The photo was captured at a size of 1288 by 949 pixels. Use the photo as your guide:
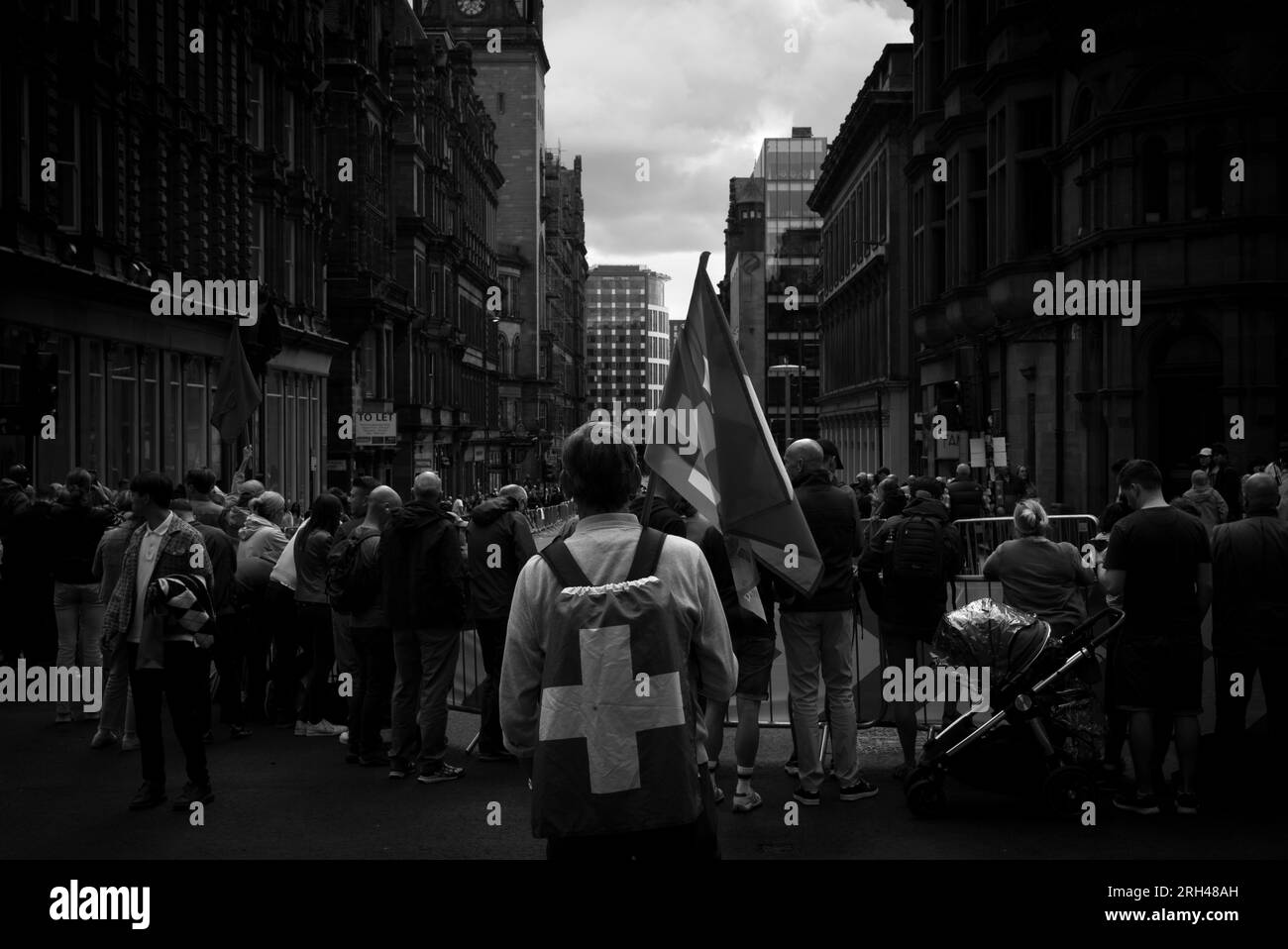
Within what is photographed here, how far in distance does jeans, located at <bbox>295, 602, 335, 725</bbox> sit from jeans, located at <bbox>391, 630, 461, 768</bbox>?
152 centimetres

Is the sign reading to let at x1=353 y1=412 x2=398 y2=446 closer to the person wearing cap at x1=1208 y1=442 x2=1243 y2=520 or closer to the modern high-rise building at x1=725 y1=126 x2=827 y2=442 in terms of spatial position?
the person wearing cap at x1=1208 y1=442 x2=1243 y2=520

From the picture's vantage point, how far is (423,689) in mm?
9883

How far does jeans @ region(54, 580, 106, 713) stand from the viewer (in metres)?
12.0

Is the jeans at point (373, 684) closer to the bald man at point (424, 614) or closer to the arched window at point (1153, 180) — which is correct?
the bald man at point (424, 614)

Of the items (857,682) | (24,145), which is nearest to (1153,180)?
(857,682)

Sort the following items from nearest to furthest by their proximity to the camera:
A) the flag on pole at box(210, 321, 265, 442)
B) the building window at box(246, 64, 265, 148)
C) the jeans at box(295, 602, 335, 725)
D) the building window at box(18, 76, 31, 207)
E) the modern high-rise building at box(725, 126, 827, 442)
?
the jeans at box(295, 602, 335, 725) → the flag on pole at box(210, 321, 265, 442) → the building window at box(18, 76, 31, 207) → the building window at box(246, 64, 265, 148) → the modern high-rise building at box(725, 126, 827, 442)

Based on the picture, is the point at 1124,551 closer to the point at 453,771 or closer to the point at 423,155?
the point at 453,771

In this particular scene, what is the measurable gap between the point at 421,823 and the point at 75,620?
5156mm

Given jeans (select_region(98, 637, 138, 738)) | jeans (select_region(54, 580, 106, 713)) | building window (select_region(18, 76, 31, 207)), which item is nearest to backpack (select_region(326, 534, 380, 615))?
jeans (select_region(98, 637, 138, 738))

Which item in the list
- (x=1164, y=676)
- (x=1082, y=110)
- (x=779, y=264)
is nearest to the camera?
(x=1164, y=676)

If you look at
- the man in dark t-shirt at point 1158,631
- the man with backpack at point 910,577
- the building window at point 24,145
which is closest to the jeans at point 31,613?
the man with backpack at point 910,577

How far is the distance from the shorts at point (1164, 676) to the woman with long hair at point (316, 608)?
6.01 m

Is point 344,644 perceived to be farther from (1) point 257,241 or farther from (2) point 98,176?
(1) point 257,241
